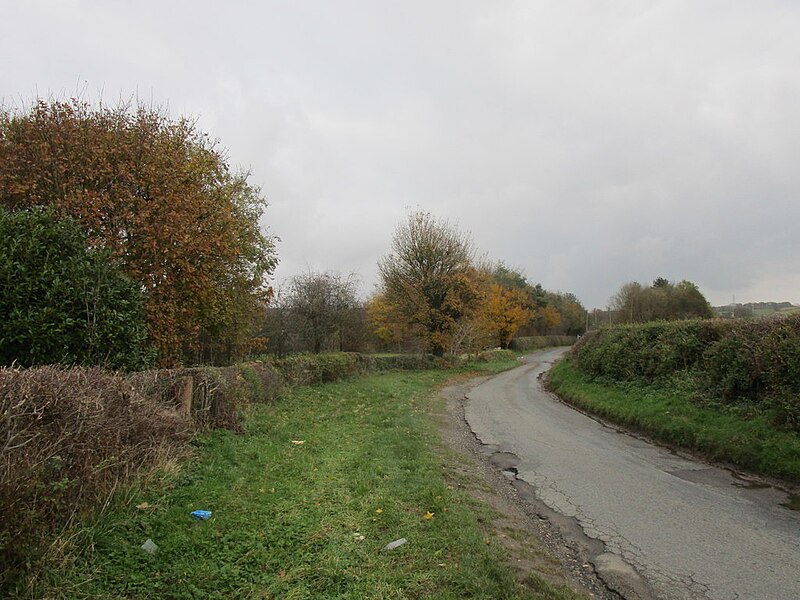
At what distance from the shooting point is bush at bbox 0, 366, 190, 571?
3496 mm

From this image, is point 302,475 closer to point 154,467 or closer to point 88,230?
point 154,467

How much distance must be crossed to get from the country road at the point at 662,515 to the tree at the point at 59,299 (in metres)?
7.64

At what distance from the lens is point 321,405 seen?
15094mm

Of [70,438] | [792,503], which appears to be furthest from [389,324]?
[70,438]

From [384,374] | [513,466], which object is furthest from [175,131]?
[384,374]

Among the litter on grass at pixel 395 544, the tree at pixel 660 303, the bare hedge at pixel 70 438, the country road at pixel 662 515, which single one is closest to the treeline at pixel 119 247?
the bare hedge at pixel 70 438

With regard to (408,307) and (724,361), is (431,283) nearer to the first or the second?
(408,307)

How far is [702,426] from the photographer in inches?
419

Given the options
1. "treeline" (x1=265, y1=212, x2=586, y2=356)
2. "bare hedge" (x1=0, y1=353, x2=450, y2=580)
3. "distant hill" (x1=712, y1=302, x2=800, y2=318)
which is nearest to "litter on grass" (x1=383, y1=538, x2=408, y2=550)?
"bare hedge" (x1=0, y1=353, x2=450, y2=580)

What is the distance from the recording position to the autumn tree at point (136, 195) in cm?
987

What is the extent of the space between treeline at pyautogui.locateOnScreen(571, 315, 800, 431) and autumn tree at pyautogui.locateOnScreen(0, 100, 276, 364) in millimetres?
12970

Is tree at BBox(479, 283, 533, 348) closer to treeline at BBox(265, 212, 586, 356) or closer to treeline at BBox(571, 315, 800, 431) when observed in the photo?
treeline at BBox(265, 212, 586, 356)

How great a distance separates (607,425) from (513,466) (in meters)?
5.91

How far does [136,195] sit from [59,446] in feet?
27.1
